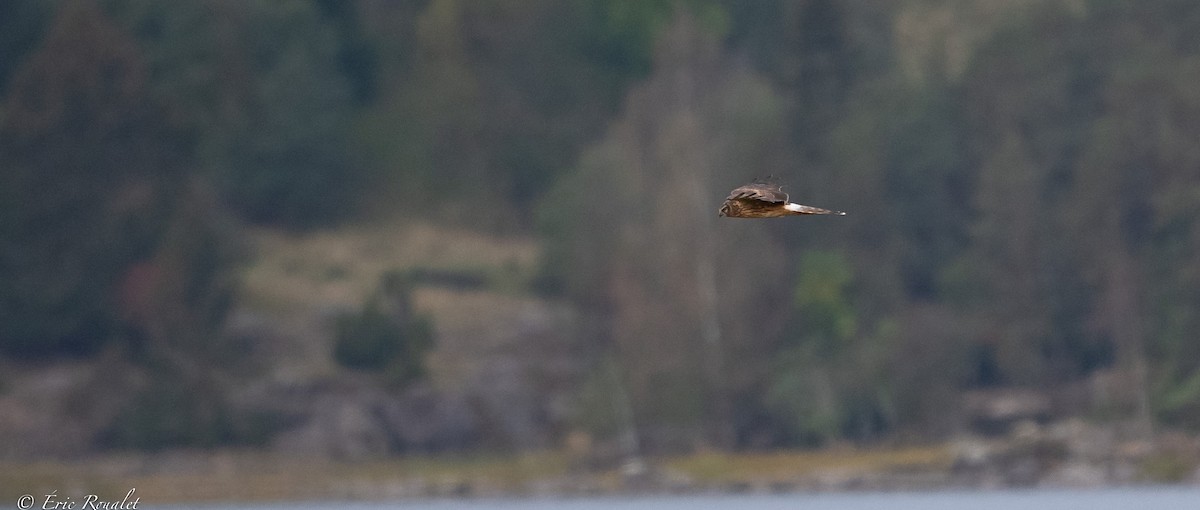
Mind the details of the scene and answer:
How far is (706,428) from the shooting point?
2916 inches

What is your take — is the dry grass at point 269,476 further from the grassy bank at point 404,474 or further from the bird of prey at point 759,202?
the bird of prey at point 759,202

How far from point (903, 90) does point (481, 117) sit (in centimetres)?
2026

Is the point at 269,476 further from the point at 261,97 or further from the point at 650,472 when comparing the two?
the point at 261,97

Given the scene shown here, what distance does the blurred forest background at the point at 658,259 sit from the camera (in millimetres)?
74375

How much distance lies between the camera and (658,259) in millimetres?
74375

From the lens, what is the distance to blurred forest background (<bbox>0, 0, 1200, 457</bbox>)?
7438 centimetres

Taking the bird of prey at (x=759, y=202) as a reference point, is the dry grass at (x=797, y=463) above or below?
above

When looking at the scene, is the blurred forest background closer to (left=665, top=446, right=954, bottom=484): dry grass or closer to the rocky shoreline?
the rocky shoreline

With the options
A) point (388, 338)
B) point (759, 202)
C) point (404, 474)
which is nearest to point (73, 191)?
point (388, 338)

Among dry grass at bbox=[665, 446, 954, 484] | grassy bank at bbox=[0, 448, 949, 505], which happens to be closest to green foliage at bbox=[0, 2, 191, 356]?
grassy bank at bbox=[0, 448, 949, 505]

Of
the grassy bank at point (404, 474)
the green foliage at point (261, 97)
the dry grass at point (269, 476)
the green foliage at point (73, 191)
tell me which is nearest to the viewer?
the dry grass at point (269, 476)

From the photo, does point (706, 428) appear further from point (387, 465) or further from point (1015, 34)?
point (1015, 34)

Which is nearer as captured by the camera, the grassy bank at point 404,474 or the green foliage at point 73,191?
the grassy bank at point 404,474

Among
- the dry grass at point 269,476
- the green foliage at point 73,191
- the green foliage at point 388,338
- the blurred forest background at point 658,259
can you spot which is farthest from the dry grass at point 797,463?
the green foliage at point 73,191
